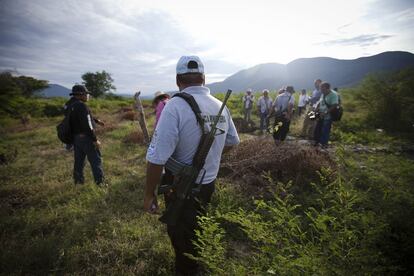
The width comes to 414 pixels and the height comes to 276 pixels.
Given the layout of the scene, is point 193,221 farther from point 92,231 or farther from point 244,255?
point 92,231

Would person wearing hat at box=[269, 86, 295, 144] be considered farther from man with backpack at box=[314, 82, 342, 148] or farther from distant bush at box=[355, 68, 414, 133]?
distant bush at box=[355, 68, 414, 133]

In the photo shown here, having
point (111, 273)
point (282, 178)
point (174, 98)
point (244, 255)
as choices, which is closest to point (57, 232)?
point (111, 273)

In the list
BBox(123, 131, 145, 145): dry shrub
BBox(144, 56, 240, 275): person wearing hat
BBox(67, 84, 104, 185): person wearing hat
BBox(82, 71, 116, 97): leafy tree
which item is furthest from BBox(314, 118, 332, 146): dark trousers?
BBox(82, 71, 116, 97): leafy tree

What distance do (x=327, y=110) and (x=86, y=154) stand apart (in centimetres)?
630

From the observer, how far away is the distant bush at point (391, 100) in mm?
11156

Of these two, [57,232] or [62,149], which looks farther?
[62,149]

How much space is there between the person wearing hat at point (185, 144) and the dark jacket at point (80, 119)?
3.08m

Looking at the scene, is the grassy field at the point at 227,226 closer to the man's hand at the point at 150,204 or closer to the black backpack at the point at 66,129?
the man's hand at the point at 150,204

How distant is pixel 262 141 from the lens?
633cm

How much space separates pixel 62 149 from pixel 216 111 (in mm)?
9038

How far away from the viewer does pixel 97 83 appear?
63.2 m

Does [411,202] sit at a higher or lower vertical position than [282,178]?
higher

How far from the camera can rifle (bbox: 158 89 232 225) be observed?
6.34 feet

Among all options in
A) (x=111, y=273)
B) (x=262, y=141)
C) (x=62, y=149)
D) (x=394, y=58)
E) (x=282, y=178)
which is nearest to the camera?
(x=111, y=273)
